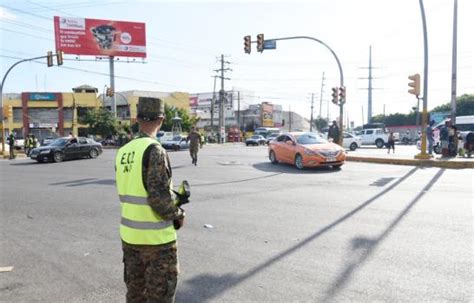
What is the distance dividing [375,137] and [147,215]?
123 feet

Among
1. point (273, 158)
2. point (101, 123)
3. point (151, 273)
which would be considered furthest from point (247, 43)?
point (101, 123)

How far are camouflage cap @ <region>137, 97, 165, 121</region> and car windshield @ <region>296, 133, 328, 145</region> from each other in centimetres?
1370

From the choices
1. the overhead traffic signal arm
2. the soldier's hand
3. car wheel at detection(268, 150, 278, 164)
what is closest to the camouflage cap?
the soldier's hand

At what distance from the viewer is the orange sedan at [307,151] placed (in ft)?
49.8

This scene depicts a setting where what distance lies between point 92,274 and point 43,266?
0.77 metres

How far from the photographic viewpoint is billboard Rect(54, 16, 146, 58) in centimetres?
4931

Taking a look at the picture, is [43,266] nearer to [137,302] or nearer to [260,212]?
[137,302]

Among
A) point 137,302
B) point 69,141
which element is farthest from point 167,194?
point 69,141

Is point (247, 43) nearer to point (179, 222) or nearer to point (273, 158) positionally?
point (273, 158)

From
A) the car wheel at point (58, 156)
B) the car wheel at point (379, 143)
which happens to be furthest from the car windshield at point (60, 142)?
the car wheel at point (379, 143)

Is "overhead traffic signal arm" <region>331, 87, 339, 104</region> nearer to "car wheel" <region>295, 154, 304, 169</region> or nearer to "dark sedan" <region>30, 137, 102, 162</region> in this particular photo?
"car wheel" <region>295, 154, 304, 169</region>

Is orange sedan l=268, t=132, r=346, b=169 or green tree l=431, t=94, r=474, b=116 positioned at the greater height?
green tree l=431, t=94, r=474, b=116

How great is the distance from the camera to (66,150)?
2280 centimetres

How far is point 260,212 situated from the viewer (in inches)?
302
